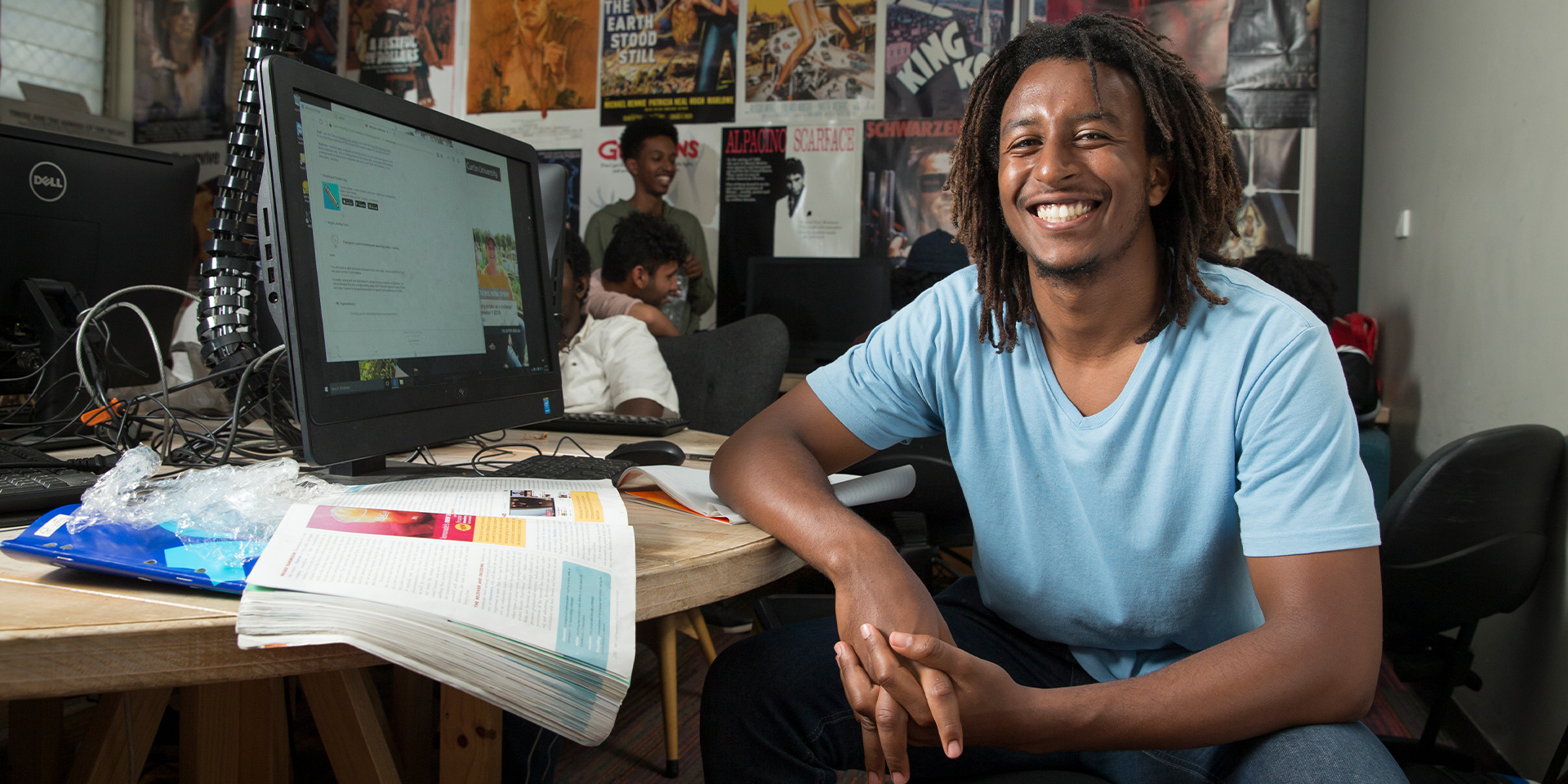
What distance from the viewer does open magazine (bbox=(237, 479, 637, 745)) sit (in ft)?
1.63

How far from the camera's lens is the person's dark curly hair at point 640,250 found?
10.6ft

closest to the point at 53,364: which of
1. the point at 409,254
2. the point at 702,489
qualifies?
the point at 409,254

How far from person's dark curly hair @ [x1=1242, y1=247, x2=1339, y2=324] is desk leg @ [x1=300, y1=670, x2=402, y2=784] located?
93.1 inches

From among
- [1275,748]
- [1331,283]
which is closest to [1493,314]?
[1331,283]

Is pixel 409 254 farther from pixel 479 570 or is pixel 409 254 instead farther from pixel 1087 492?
pixel 1087 492

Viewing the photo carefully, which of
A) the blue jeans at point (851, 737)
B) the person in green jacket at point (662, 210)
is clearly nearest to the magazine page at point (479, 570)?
the blue jeans at point (851, 737)

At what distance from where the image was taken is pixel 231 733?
1.06m

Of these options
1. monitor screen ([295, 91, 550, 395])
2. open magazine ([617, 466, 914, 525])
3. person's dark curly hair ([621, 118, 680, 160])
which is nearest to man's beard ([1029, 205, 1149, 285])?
Result: open magazine ([617, 466, 914, 525])

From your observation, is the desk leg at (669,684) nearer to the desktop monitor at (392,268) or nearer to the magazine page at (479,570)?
the desktop monitor at (392,268)

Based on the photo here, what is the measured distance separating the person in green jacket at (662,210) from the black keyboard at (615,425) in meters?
2.31

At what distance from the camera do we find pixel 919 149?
3.59m

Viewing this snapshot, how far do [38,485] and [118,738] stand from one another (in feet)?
1.65

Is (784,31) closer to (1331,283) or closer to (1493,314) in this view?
(1331,283)

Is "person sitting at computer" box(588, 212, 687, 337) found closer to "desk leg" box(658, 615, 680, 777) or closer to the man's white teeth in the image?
"desk leg" box(658, 615, 680, 777)
